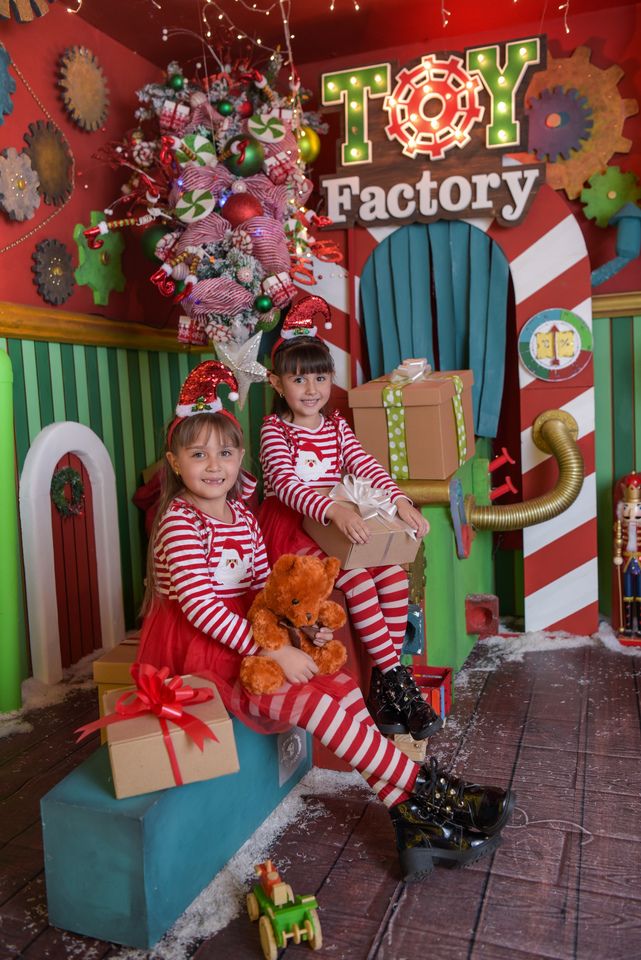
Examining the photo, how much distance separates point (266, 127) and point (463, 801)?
2.61 meters

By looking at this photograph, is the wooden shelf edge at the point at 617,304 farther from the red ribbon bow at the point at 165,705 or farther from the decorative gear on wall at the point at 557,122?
the red ribbon bow at the point at 165,705

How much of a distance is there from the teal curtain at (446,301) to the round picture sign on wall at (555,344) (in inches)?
4.8

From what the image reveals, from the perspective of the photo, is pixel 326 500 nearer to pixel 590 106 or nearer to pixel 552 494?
pixel 552 494

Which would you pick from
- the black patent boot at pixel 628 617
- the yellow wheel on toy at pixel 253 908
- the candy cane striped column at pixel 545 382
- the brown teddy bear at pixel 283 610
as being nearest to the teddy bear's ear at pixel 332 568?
the brown teddy bear at pixel 283 610

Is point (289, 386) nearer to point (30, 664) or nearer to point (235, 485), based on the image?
point (235, 485)

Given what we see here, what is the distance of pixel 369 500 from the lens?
2535 mm

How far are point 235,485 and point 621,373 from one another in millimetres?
2148

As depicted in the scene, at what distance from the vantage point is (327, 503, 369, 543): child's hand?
2441mm

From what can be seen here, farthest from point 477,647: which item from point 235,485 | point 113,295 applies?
point 113,295

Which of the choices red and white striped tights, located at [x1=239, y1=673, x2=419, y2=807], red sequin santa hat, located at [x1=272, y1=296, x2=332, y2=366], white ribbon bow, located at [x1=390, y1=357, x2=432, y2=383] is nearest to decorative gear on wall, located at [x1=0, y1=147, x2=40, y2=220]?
red sequin santa hat, located at [x1=272, y1=296, x2=332, y2=366]

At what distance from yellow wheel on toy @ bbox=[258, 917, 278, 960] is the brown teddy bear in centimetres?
52

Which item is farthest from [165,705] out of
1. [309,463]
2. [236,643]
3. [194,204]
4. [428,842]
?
[194,204]

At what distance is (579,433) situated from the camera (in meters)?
3.64

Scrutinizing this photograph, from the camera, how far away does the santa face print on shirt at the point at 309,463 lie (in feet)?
9.38
